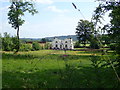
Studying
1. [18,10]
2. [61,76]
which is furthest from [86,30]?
[18,10]

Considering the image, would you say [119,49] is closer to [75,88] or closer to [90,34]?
[75,88]

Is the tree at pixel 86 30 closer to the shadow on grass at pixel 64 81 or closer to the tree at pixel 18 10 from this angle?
the shadow on grass at pixel 64 81

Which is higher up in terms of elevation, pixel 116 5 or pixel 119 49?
pixel 116 5

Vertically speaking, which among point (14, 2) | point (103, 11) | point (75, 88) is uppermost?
point (14, 2)

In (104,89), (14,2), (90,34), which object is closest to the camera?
(90,34)

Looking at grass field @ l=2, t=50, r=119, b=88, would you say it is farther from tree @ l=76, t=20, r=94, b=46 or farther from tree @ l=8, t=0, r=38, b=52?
tree @ l=8, t=0, r=38, b=52

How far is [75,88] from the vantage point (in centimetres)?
512

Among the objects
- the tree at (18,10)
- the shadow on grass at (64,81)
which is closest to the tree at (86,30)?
the shadow on grass at (64,81)

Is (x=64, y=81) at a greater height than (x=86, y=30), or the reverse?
(x=86, y=30)

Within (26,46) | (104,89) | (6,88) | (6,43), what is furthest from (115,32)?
(6,43)

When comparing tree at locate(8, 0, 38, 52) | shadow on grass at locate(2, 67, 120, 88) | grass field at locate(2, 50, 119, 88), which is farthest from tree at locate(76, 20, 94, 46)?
tree at locate(8, 0, 38, 52)

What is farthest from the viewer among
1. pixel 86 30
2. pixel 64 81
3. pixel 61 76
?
pixel 61 76

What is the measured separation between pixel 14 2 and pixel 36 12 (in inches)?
178

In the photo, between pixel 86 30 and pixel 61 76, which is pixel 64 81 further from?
pixel 86 30
